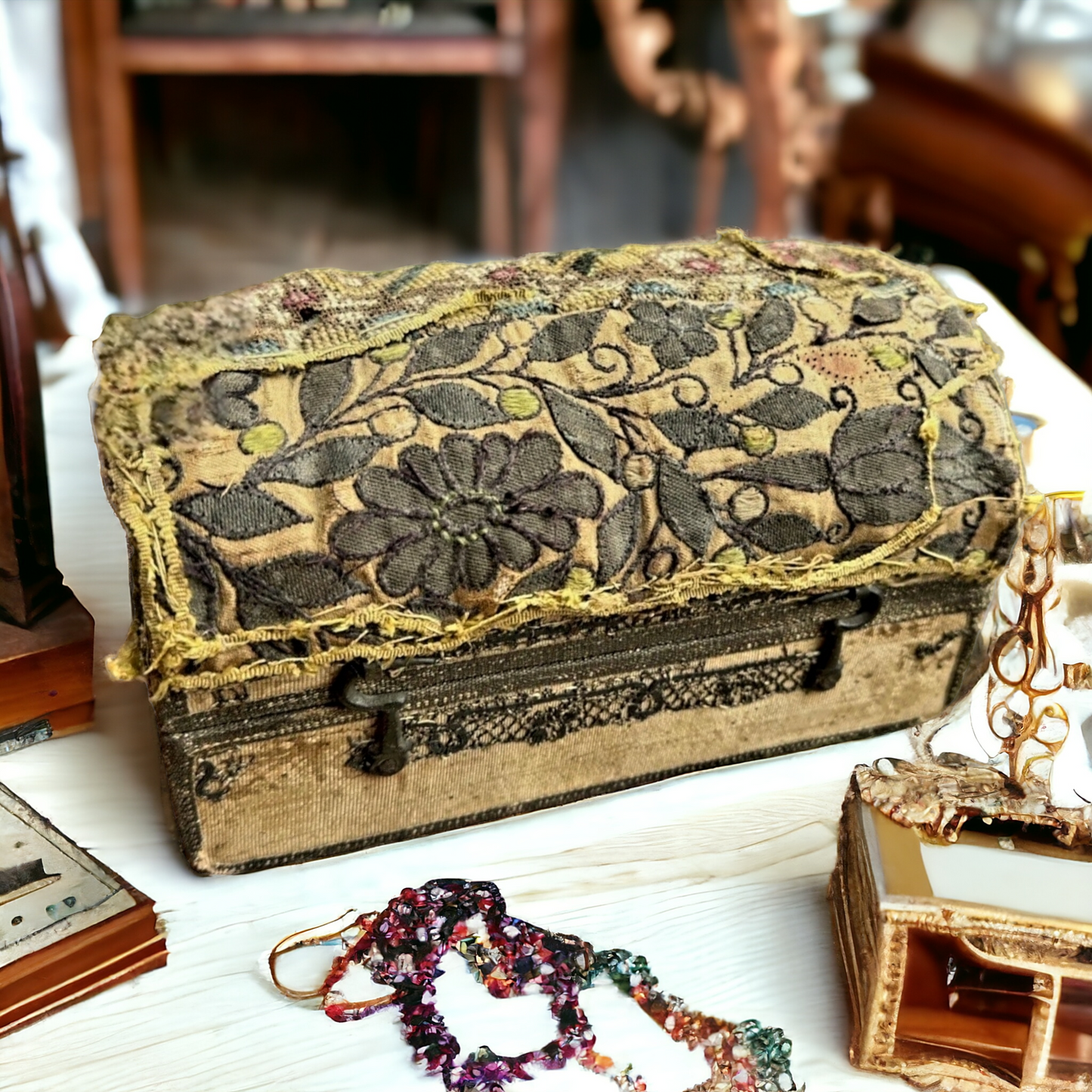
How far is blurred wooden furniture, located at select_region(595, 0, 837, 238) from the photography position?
1967 millimetres

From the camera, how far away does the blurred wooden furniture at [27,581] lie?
862 mm

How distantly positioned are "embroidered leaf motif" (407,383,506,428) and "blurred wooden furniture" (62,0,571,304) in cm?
118

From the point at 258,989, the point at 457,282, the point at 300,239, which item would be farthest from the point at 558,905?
the point at 300,239

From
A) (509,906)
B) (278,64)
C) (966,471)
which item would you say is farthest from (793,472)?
(278,64)

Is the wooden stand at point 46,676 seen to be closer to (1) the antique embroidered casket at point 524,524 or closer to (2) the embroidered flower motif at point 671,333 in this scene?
(1) the antique embroidered casket at point 524,524

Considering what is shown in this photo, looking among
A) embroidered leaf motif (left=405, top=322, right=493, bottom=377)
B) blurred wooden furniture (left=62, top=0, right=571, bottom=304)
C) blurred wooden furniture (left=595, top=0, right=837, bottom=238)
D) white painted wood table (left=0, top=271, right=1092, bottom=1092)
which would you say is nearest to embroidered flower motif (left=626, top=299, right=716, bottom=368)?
embroidered leaf motif (left=405, top=322, right=493, bottom=377)

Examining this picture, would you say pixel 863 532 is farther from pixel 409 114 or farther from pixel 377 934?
pixel 409 114

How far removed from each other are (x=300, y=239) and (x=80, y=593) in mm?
1052

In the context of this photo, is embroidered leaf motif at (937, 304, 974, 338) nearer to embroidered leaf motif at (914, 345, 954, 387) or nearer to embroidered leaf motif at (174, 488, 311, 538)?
embroidered leaf motif at (914, 345, 954, 387)

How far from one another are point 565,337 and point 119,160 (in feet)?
4.11

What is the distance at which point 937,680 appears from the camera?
3.26ft

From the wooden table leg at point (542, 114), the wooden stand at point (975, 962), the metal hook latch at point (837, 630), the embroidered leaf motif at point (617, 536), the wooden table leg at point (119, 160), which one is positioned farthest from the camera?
the wooden table leg at point (542, 114)

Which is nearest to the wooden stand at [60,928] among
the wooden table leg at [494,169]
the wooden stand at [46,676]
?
the wooden stand at [46,676]

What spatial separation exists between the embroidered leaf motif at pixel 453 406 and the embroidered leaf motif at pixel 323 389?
0.16 ft
